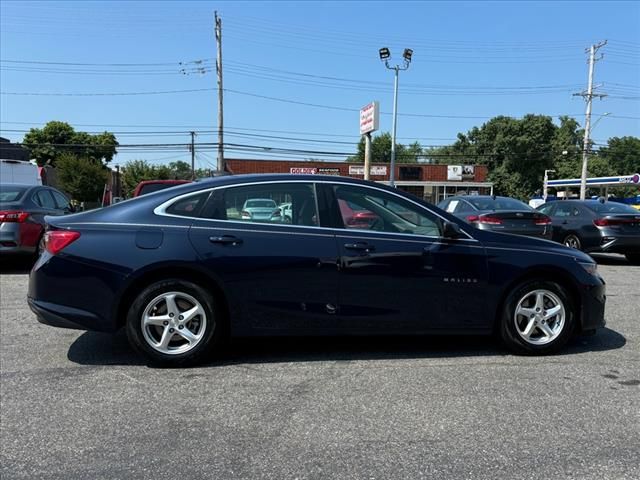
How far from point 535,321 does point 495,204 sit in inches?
266

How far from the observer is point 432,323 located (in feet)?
14.5

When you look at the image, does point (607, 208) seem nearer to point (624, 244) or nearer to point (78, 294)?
point (624, 244)

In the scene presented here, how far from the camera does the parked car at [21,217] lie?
28.2 feet

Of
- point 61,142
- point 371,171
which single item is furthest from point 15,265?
point 61,142

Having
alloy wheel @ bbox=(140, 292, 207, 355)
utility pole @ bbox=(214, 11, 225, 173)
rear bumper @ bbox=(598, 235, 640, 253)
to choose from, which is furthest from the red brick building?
alloy wheel @ bbox=(140, 292, 207, 355)

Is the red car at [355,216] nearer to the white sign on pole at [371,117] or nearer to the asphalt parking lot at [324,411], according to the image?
the asphalt parking lot at [324,411]

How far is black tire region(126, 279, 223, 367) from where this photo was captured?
415 cm

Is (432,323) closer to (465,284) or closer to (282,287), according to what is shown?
(465,284)

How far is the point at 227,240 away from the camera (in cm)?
422

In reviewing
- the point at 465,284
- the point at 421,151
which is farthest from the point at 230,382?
the point at 421,151

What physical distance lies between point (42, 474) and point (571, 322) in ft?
13.7

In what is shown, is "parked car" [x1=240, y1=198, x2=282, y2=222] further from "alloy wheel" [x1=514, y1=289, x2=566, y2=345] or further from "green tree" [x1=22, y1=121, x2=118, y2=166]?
"green tree" [x1=22, y1=121, x2=118, y2=166]

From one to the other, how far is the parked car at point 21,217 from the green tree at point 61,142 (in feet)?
169

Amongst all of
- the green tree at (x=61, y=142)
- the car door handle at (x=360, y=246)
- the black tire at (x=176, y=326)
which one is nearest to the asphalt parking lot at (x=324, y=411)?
the black tire at (x=176, y=326)
